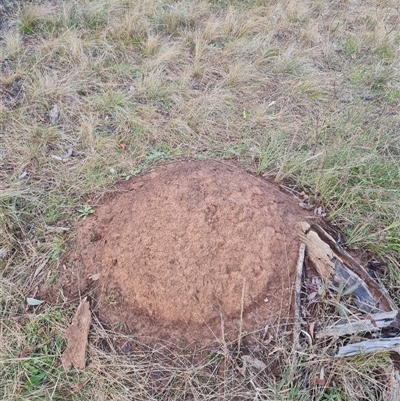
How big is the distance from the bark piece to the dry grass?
0.04 metres

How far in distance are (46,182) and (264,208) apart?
1296 millimetres

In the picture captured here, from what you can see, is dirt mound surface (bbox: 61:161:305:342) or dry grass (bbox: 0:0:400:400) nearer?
dry grass (bbox: 0:0:400:400)

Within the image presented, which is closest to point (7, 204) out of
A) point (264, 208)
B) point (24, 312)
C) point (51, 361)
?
point (24, 312)

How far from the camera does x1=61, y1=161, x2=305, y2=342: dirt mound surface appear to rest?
1612 millimetres

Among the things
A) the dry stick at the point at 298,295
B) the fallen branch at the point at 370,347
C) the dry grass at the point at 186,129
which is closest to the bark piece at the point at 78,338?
the dry grass at the point at 186,129

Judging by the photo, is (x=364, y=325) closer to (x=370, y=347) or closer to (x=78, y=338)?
(x=370, y=347)

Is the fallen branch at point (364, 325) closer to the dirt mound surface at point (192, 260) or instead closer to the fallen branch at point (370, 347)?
the fallen branch at point (370, 347)

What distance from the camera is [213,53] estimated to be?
3.30 m

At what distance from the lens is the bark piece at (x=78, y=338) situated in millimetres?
1522

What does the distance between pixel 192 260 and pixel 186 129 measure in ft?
3.86

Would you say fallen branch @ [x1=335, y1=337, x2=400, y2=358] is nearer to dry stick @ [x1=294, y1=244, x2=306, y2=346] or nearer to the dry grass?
the dry grass

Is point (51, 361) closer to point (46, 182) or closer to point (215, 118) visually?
point (46, 182)

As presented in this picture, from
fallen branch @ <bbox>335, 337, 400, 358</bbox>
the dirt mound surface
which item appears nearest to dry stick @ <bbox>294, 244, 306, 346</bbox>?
the dirt mound surface

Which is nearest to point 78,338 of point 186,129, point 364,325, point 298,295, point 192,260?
point 192,260
